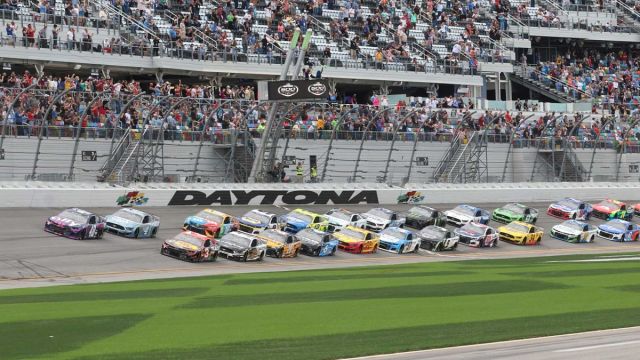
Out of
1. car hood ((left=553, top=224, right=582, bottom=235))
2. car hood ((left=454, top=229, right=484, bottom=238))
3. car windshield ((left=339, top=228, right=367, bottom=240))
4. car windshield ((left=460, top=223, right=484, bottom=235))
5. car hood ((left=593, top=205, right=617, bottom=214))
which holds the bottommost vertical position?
car hood ((left=593, top=205, right=617, bottom=214))

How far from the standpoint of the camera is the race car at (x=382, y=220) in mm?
53250

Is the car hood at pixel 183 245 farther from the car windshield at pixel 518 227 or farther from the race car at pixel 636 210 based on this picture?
the race car at pixel 636 210

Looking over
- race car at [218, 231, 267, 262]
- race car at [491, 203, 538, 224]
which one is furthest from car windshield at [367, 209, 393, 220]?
race car at [218, 231, 267, 262]

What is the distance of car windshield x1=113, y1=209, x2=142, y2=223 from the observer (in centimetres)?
4584

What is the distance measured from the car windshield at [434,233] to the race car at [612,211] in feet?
53.1

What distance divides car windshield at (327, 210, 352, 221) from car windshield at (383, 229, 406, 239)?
237 cm

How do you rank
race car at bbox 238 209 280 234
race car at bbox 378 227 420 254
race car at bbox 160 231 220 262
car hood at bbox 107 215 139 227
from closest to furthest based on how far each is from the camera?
race car at bbox 160 231 220 262 < car hood at bbox 107 215 139 227 < race car at bbox 238 209 280 234 < race car at bbox 378 227 420 254

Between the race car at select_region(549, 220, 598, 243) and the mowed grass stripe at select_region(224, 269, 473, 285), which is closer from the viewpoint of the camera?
the mowed grass stripe at select_region(224, 269, 473, 285)

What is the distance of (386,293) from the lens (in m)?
32.9

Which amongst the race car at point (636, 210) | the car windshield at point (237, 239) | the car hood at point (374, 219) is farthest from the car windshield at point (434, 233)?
the race car at point (636, 210)

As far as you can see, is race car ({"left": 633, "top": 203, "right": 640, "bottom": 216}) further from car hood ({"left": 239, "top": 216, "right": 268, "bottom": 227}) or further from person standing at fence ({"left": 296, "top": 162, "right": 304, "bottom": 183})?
car hood ({"left": 239, "top": 216, "right": 268, "bottom": 227})

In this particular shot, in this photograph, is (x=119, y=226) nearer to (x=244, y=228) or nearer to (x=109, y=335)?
(x=244, y=228)

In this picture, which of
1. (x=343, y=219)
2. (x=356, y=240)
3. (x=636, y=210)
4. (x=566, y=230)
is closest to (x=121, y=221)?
(x=356, y=240)

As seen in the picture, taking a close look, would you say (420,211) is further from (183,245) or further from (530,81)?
(530,81)
